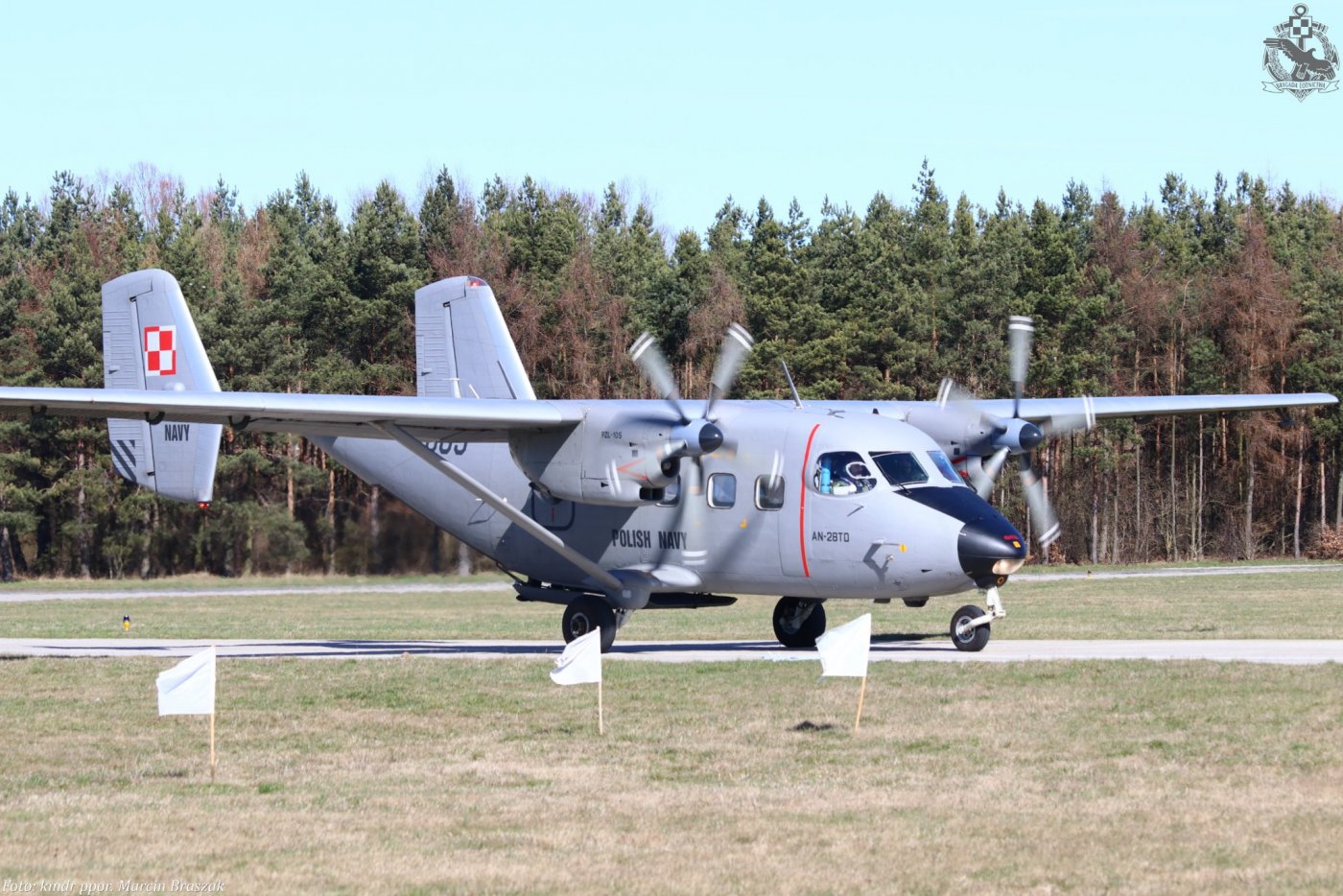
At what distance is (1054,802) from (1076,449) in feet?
190

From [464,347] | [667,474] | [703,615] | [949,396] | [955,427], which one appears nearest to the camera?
[667,474]

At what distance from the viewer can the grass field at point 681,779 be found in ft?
33.7

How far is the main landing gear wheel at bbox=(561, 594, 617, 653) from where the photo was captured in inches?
961

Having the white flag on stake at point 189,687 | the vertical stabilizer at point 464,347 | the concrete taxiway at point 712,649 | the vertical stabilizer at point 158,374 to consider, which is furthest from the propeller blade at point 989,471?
the white flag on stake at point 189,687

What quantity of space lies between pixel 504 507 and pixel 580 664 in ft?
27.6

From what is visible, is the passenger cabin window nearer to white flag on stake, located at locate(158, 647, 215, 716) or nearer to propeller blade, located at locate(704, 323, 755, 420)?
propeller blade, located at locate(704, 323, 755, 420)

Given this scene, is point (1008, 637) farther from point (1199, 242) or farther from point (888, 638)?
point (1199, 242)

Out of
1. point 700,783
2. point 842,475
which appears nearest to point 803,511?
point 842,475

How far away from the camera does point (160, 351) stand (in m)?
27.2

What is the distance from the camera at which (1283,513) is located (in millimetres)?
75125

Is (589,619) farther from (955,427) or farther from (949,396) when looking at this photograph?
(949,396)

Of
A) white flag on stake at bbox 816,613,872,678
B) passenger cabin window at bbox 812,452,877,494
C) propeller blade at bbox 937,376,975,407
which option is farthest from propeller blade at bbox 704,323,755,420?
white flag on stake at bbox 816,613,872,678

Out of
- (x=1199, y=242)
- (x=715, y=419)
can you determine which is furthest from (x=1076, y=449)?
(x=715, y=419)

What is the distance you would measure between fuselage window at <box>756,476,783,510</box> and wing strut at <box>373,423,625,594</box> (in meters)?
2.61
